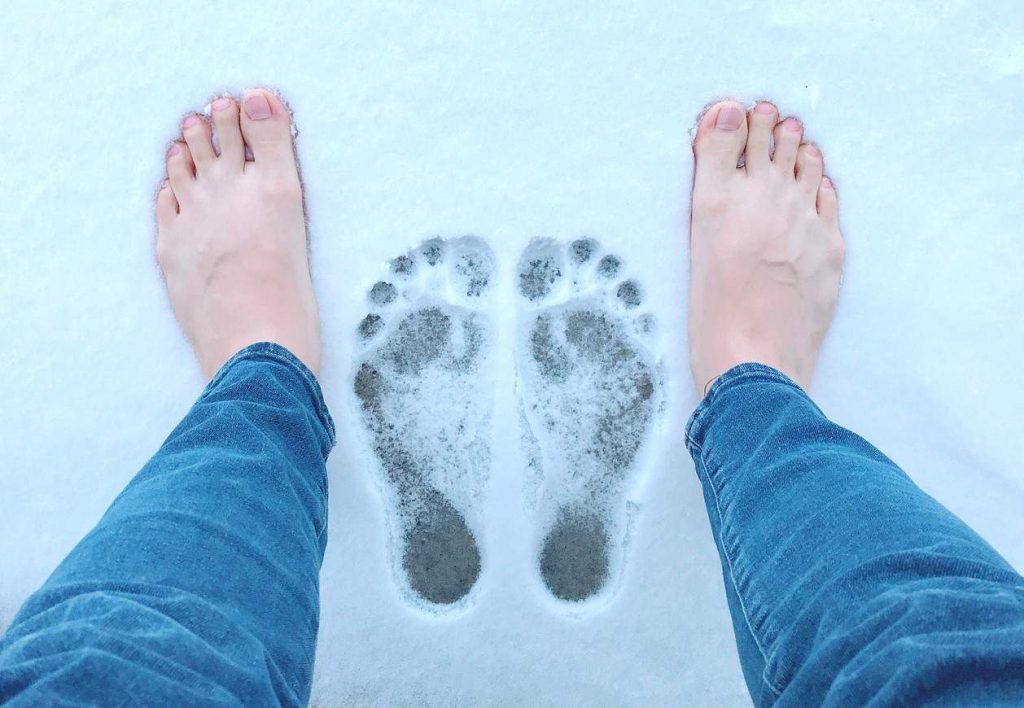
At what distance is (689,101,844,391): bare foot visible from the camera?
968 millimetres

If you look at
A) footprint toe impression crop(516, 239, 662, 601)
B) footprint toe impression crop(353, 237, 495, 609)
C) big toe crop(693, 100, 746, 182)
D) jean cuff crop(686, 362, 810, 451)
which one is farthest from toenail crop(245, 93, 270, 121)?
jean cuff crop(686, 362, 810, 451)

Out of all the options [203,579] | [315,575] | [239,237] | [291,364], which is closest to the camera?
[203,579]

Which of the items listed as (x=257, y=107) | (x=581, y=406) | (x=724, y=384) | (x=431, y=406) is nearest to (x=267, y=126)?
(x=257, y=107)

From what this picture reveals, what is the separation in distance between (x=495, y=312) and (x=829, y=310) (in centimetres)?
44

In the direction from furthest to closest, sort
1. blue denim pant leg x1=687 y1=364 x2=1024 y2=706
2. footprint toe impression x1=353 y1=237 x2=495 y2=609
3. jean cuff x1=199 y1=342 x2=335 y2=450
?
footprint toe impression x1=353 y1=237 x2=495 y2=609, jean cuff x1=199 y1=342 x2=335 y2=450, blue denim pant leg x1=687 y1=364 x2=1024 y2=706

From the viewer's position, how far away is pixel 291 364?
890mm

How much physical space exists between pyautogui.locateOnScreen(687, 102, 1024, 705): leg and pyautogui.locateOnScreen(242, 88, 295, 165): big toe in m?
0.53

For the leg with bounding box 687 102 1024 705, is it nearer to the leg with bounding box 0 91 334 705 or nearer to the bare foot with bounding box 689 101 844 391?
the bare foot with bounding box 689 101 844 391

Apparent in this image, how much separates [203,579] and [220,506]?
0.07 meters

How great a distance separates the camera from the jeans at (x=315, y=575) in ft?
1.73

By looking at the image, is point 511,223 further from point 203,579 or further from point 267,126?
point 203,579

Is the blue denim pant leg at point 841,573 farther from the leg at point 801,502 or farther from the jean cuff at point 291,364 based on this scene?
the jean cuff at point 291,364

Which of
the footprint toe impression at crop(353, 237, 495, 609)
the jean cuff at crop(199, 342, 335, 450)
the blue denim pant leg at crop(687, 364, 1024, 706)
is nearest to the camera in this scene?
the blue denim pant leg at crop(687, 364, 1024, 706)

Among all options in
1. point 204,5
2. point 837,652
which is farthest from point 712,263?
point 204,5
